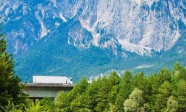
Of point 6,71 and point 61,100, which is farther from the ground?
point 61,100

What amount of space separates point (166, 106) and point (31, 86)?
1612 inches

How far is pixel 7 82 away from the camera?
35.4 metres

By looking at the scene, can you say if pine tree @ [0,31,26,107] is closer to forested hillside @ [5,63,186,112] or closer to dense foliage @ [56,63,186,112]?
forested hillside @ [5,63,186,112]

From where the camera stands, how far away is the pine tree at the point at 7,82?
34.8m

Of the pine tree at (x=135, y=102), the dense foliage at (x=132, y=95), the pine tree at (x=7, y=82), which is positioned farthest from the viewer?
the pine tree at (x=135, y=102)

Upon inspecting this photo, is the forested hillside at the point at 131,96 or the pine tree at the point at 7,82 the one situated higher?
the forested hillside at the point at 131,96

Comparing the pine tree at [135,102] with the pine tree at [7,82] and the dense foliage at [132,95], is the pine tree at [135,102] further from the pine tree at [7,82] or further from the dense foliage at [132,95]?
the pine tree at [7,82]

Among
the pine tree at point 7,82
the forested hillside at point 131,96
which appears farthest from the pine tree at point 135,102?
the pine tree at point 7,82

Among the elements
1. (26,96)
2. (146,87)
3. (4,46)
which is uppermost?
(146,87)

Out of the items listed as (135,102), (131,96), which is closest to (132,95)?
(131,96)

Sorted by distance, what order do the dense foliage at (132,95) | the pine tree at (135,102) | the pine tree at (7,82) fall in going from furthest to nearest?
the pine tree at (135,102)
the dense foliage at (132,95)
the pine tree at (7,82)

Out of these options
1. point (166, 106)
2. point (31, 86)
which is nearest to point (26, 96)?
point (166, 106)

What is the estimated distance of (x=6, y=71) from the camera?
36.2 metres

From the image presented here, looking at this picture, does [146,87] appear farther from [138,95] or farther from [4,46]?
[4,46]
